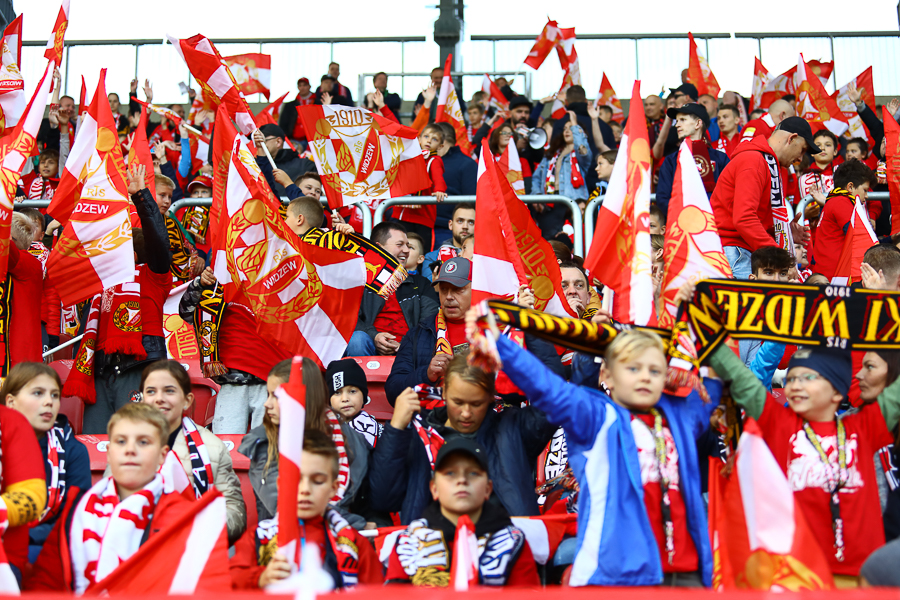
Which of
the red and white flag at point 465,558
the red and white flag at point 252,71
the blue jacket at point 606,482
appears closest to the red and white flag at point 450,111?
the red and white flag at point 252,71

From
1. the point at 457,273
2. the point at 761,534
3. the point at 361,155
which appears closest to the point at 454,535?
the point at 761,534

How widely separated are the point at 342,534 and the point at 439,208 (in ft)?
19.1

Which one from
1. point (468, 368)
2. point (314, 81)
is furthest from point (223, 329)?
point (314, 81)

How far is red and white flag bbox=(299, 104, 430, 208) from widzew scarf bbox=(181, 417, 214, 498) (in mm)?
4060

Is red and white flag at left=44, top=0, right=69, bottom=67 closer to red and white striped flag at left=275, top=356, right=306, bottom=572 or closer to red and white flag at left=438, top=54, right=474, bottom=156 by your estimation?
red and white striped flag at left=275, top=356, right=306, bottom=572

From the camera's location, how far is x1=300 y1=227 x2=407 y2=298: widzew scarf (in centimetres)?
716

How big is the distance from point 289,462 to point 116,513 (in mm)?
1085

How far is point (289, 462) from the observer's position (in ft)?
11.7

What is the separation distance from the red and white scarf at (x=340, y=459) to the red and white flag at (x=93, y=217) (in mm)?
2257

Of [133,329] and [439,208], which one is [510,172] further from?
[133,329]

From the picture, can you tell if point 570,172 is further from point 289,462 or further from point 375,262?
point 289,462

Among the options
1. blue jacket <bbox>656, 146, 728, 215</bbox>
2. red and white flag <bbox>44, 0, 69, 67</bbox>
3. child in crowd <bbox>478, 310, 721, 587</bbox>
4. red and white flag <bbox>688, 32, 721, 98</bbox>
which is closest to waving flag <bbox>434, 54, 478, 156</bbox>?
blue jacket <bbox>656, 146, 728, 215</bbox>

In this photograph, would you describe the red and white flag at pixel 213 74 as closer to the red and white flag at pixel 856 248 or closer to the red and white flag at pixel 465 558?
the red and white flag at pixel 856 248

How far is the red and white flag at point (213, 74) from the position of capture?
8305 millimetres
